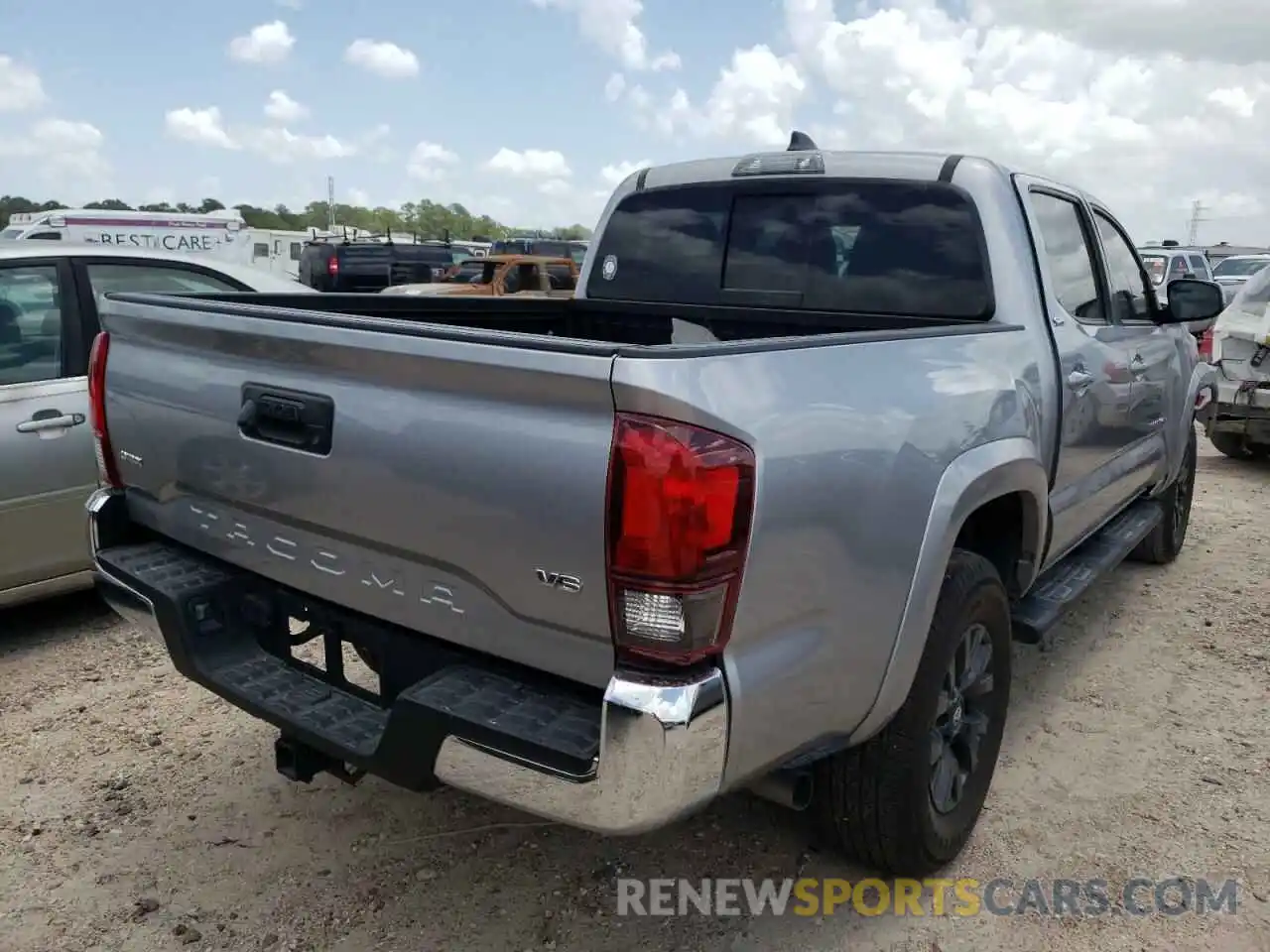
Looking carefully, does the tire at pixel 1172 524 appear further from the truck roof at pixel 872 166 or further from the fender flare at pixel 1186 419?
the truck roof at pixel 872 166

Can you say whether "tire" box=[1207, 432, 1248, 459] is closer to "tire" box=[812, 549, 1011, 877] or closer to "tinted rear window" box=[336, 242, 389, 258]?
"tire" box=[812, 549, 1011, 877]

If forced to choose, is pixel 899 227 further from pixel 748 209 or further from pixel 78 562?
pixel 78 562

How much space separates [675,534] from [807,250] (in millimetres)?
2103

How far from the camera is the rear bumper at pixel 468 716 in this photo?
187 centimetres

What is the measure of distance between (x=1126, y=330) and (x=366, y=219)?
106 metres

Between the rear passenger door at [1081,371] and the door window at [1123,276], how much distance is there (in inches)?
5.2

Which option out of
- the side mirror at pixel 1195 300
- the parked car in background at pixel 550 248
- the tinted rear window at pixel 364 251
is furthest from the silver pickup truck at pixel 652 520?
the parked car in background at pixel 550 248

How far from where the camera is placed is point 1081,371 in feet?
11.5

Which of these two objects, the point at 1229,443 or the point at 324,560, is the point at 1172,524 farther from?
the point at 324,560

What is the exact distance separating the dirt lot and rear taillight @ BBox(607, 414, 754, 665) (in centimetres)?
113

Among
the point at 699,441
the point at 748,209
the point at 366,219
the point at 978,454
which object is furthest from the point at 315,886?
the point at 366,219

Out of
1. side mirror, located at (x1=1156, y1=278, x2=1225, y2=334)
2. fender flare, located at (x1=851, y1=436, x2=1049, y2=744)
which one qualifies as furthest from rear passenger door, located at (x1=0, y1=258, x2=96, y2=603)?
side mirror, located at (x1=1156, y1=278, x2=1225, y2=334)

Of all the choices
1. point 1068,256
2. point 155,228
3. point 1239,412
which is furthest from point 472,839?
point 155,228

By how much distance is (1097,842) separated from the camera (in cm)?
304
